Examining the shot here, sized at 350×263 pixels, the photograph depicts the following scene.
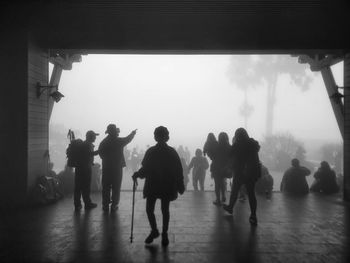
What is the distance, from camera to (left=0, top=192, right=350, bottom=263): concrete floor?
4121 millimetres

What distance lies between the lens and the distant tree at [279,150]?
21.6 meters

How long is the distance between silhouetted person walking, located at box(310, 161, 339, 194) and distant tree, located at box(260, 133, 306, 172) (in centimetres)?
1233

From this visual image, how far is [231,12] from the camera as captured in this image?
23.6 ft

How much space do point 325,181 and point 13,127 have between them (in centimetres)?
819

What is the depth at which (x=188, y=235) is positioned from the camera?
5043 mm

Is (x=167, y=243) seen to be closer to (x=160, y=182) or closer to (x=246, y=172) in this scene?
(x=160, y=182)

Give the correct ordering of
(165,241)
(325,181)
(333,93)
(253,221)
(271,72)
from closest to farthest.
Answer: (165,241), (253,221), (333,93), (325,181), (271,72)

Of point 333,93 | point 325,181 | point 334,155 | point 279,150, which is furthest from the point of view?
point 279,150

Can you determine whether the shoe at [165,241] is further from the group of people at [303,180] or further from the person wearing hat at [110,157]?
the group of people at [303,180]

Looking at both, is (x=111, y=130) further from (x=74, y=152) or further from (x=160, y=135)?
(x=160, y=135)

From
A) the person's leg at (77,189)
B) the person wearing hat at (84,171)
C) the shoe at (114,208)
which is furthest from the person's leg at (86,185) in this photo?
the shoe at (114,208)

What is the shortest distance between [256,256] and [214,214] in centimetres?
238

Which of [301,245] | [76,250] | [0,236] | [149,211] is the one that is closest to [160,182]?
[149,211]

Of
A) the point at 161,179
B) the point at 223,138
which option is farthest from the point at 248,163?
the point at 161,179
